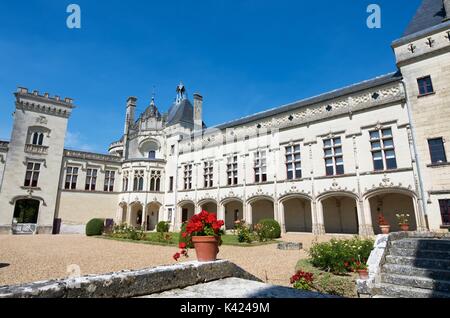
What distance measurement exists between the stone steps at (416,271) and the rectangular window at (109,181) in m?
28.0

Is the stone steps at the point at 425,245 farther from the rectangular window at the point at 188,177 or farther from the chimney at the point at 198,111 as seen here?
the chimney at the point at 198,111

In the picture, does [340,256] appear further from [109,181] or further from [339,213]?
[109,181]

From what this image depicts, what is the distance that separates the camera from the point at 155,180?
28.6m

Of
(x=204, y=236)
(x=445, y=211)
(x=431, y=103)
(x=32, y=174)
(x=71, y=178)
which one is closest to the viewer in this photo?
(x=204, y=236)

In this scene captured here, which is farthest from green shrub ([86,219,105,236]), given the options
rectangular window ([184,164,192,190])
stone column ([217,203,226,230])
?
stone column ([217,203,226,230])

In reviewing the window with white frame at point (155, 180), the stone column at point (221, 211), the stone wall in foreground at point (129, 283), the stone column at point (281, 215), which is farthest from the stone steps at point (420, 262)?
the window with white frame at point (155, 180)

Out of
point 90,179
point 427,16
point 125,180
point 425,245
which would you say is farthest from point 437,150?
point 90,179

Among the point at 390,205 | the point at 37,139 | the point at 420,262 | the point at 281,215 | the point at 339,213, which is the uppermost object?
the point at 37,139

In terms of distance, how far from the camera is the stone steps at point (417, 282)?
174 inches

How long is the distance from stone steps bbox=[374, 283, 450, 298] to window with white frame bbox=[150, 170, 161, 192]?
25.7 m

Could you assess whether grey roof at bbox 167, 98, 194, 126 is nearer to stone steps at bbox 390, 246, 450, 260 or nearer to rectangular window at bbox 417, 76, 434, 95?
rectangular window at bbox 417, 76, 434, 95

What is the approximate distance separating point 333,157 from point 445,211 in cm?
652

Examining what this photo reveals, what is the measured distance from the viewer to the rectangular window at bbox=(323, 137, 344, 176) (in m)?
17.6

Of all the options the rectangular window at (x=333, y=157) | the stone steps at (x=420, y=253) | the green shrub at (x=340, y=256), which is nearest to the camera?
the stone steps at (x=420, y=253)
